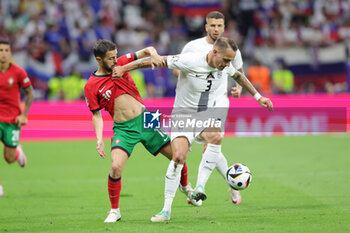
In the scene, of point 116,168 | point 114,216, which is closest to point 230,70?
point 116,168

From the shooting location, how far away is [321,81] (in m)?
22.9

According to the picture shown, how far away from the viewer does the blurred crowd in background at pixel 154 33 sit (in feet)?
66.6

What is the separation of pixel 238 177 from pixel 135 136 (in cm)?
132

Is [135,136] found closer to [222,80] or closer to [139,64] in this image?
[139,64]

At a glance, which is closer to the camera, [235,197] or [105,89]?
[105,89]

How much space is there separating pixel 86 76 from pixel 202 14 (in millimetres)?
5811

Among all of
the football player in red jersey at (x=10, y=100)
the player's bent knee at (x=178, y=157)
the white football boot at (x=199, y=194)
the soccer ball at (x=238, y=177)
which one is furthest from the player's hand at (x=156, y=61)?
the football player in red jersey at (x=10, y=100)

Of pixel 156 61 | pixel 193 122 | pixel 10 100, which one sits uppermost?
pixel 156 61

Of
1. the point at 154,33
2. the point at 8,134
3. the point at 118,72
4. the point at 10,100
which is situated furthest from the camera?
the point at 154,33

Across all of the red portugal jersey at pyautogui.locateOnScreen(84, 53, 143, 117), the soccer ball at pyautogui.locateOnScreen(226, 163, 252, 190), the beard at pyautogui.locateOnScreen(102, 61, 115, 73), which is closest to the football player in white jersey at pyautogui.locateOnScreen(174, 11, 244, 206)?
the soccer ball at pyautogui.locateOnScreen(226, 163, 252, 190)

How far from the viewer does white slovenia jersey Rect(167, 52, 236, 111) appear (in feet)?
22.4

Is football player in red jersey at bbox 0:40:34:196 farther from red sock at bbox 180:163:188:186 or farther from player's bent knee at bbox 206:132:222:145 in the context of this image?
player's bent knee at bbox 206:132:222:145

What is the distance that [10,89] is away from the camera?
376 inches

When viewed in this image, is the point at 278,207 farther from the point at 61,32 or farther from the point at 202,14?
the point at 202,14
